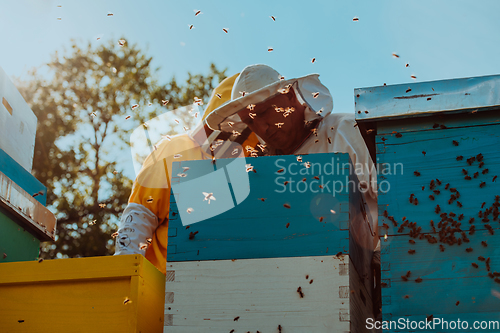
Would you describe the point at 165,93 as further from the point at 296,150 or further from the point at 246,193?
the point at 246,193

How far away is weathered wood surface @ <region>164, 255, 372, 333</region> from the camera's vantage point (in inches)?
96.8

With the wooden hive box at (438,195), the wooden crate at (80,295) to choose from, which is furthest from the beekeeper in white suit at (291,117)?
the wooden crate at (80,295)

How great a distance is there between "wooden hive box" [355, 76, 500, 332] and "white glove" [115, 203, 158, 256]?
1696mm

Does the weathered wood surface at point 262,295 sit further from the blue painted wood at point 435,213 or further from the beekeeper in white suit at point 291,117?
the beekeeper in white suit at point 291,117

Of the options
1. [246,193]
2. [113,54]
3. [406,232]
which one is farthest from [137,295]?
[113,54]

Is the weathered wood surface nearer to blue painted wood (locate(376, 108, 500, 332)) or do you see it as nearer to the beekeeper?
blue painted wood (locate(376, 108, 500, 332))

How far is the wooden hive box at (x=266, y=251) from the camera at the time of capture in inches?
98.0

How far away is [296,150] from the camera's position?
13.7 ft

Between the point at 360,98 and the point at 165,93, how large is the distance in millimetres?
9897

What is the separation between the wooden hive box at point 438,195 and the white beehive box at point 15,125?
262 cm

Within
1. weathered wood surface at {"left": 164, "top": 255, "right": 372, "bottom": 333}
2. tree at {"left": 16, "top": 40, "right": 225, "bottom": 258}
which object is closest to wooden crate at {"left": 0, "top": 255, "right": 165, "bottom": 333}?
weathered wood surface at {"left": 164, "top": 255, "right": 372, "bottom": 333}

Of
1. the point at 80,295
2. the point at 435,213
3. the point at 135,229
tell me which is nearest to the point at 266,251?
the point at 435,213

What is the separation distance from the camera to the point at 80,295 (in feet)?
9.03

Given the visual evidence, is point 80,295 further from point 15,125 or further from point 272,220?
point 15,125
